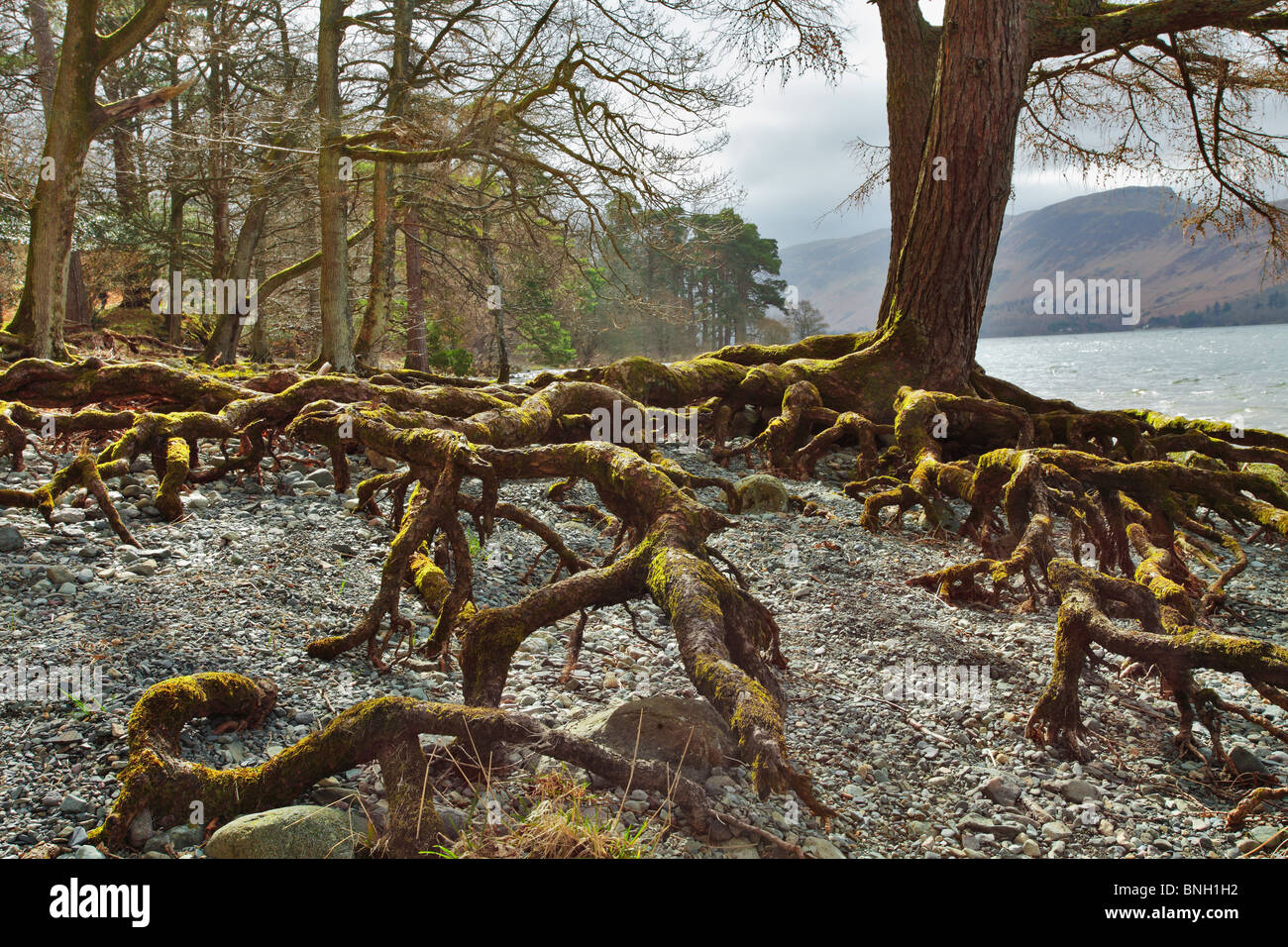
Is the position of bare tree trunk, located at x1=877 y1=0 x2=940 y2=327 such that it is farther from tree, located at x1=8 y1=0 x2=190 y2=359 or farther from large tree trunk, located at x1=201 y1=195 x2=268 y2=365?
large tree trunk, located at x1=201 y1=195 x2=268 y2=365

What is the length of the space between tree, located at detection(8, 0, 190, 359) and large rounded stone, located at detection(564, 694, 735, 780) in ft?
29.2

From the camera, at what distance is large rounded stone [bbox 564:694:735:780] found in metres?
2.62

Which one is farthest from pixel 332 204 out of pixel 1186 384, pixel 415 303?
pixel 1186 384

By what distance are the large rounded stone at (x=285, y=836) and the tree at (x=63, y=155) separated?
8671 millimetres

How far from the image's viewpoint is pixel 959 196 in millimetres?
7660

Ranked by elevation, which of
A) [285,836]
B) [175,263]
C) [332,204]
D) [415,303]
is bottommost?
[285,836]

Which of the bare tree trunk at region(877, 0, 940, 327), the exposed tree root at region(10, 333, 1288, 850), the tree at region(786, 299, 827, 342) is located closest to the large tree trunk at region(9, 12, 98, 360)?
the exposed tree root at region(10, 333, 1288, 850)

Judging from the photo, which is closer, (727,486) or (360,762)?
(360,762)

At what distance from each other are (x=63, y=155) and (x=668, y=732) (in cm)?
991

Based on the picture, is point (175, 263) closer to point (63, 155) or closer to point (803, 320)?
point (63, 155)

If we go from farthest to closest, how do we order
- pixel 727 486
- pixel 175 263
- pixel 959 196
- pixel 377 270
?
pixel 175 263, pixel 377 270, pixel 959 196, pixel 727 486
